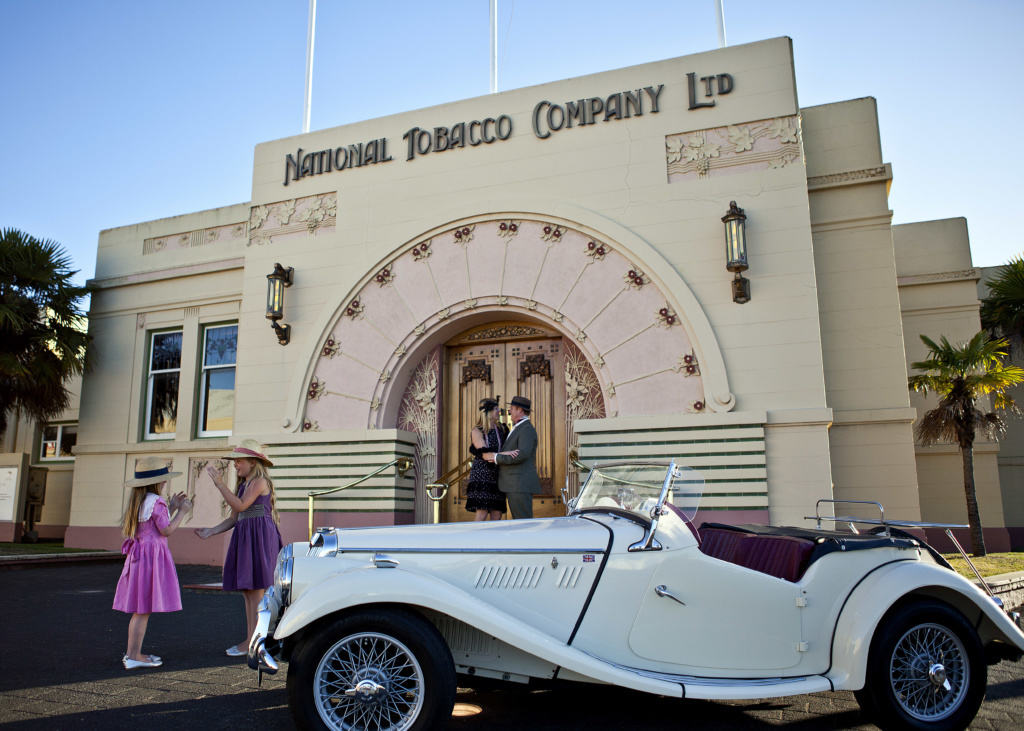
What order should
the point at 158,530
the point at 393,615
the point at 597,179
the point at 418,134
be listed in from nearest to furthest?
the point at 393,615 → the point at 158,530 → the point at 597,179 → the point at 418,134

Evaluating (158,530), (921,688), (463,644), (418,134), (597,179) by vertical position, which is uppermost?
(418,134)

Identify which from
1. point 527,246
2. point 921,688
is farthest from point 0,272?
point 921,688

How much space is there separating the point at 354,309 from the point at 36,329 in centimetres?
694

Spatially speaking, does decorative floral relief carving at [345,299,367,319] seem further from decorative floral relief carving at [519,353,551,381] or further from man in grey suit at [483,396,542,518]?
man in grey suit at [483,396,542,518]

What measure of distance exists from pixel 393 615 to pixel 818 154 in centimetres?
942

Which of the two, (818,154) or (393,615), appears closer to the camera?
(393,615)

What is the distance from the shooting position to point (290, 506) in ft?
33.2

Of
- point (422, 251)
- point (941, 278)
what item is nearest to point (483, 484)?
point (422, 251)

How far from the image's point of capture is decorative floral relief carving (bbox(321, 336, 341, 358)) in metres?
10.4

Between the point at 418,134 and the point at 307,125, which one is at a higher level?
the point at 307,125

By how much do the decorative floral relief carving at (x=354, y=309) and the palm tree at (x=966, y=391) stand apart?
842 centimetres

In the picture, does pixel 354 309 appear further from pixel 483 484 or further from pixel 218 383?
pixel 218 383

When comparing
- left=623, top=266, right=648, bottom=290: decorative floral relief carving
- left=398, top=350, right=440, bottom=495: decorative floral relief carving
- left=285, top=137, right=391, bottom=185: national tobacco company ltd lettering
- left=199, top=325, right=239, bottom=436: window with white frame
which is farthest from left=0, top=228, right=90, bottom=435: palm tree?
left=623, top=266, right=648, bottom=290: decorative floral relief carving

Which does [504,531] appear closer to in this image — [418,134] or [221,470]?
[418,134]
